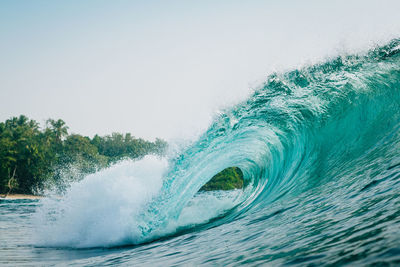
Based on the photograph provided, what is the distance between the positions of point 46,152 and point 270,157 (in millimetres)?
54002

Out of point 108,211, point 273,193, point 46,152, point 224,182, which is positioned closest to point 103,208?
point 108,211

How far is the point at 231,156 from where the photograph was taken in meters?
8.34

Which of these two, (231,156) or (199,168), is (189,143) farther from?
(231,156)

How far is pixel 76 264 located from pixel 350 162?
4586 mm

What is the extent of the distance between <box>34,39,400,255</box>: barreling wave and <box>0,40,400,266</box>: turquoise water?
3cm

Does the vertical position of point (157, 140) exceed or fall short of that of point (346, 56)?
it exceeds it

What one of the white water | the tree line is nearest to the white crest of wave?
the white water

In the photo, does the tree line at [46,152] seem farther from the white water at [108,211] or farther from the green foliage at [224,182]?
the white water at [108,211]

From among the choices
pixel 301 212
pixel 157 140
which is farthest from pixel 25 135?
pixel 301 212

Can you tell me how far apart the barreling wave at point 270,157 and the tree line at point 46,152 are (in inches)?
1090

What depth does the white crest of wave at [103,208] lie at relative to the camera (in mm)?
5898

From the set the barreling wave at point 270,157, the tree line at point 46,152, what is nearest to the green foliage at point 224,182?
the tree line at point 46,152

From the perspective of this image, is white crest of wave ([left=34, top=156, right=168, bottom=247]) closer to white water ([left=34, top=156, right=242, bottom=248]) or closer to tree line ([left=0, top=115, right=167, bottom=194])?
white water ([left=34, top=156, right=242, bottom=248])

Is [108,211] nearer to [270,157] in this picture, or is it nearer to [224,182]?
[270,157]
